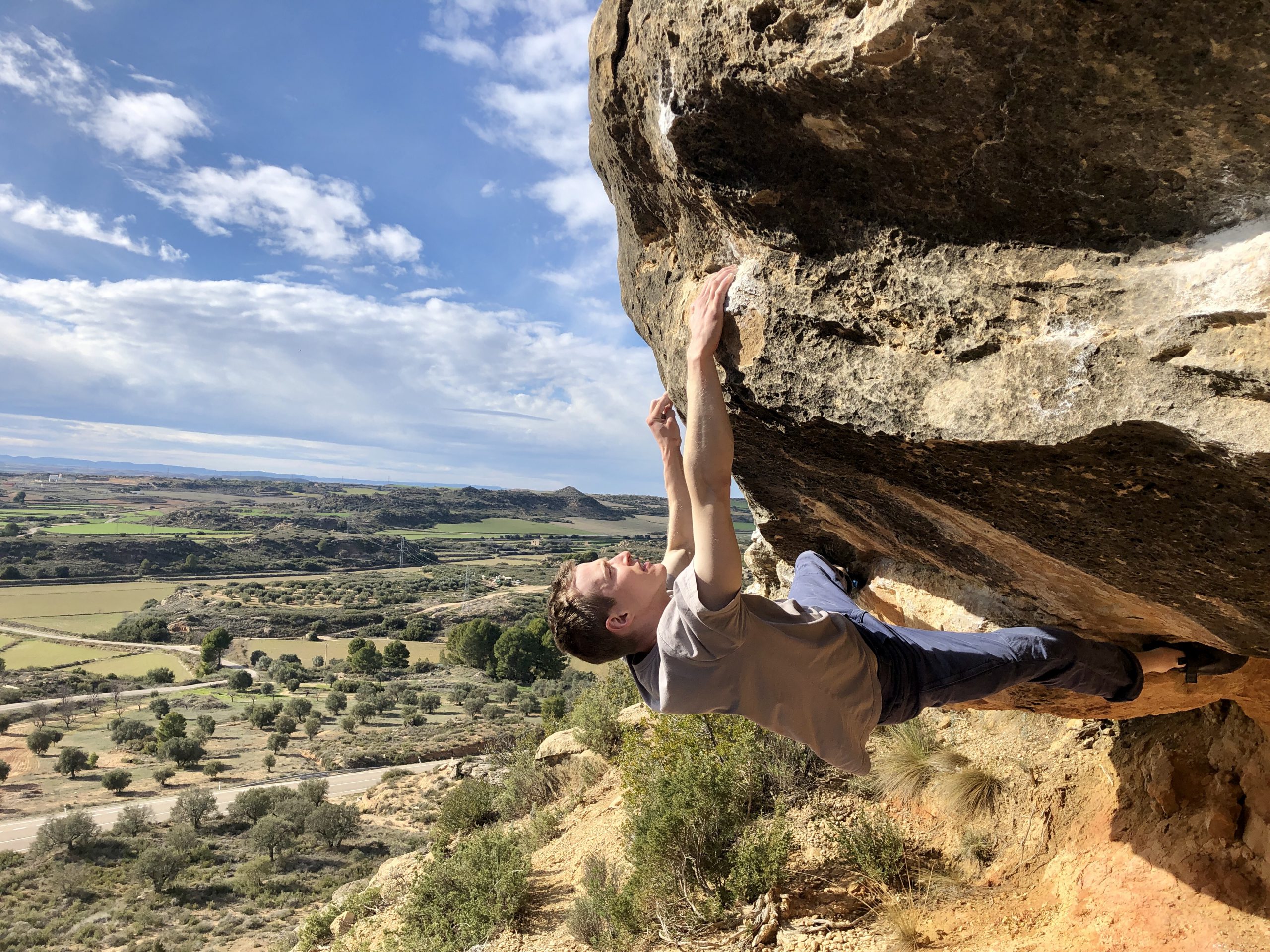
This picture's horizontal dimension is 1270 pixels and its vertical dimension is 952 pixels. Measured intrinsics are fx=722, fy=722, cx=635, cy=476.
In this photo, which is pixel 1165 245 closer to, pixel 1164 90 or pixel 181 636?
pixel 1164 90

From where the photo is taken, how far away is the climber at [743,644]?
2717 mm

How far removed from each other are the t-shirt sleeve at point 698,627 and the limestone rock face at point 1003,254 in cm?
96

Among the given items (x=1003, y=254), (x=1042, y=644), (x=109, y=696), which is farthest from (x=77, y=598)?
(x=1003, y=254)

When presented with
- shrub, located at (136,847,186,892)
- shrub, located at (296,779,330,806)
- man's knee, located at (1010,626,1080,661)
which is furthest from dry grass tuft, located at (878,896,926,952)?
shrub, located at (296,779,330,806)

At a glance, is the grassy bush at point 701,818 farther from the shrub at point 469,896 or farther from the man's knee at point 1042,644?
the man's knee at point 1042,644

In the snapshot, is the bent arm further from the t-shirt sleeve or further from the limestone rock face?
the t-shirt sleeve

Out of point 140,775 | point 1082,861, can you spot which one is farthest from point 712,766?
point 140,775

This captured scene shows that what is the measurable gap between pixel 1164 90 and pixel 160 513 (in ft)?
609

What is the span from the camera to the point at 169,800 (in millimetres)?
30703

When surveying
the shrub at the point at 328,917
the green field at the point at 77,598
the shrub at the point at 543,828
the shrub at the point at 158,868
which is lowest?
A: the green field at the point at 77,598

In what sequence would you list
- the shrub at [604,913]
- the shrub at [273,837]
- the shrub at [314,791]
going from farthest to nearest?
the shrub at [314,791]
the shrub at [273,837]
the shrub at [604,913]

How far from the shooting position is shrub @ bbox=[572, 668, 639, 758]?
46.3 feet

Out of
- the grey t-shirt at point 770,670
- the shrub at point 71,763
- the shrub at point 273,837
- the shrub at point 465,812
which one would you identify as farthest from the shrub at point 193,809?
the grey t-shirt at point 770,670

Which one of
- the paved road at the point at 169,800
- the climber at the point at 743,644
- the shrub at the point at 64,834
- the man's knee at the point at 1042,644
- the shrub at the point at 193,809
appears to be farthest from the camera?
the shrub at the point at 193,809
